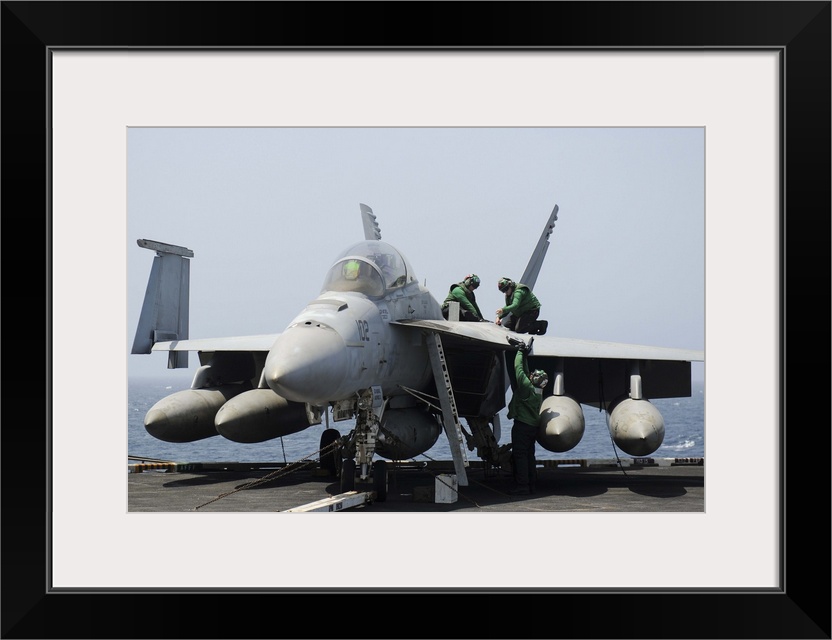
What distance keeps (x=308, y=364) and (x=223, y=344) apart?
18.4 feet

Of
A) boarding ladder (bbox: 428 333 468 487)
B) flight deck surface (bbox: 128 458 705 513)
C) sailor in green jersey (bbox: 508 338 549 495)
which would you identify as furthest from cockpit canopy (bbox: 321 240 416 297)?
flight deck surface (bbox: 128 458 705 513)

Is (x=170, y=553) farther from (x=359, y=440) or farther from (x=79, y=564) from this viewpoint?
(x=359, y=440)

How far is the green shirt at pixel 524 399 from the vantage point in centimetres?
1253

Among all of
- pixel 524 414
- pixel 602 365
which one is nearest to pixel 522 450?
pixel 524 414

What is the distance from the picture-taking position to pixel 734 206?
684cm

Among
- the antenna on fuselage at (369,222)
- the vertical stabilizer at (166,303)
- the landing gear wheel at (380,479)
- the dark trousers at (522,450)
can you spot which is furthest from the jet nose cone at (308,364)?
the antenna on fuselage at (369,222)

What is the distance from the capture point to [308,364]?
9.48 metres

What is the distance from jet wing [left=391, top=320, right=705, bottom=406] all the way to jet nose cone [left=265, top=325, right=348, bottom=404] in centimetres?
334

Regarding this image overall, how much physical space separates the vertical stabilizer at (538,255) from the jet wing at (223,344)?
19.5 feet

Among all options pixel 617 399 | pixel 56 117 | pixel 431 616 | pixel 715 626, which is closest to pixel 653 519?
pixel 715 626

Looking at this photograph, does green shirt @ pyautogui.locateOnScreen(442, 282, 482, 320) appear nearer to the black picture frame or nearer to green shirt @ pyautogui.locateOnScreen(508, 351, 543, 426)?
green shirt @ pyautogui.locateOnScreen(508, 351, 543, 426)

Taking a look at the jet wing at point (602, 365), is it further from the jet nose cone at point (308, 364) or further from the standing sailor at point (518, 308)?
the jet nose cone at point (308, 364)

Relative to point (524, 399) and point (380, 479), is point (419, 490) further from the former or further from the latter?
point (524, 399)

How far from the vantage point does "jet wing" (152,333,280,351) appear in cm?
1438
